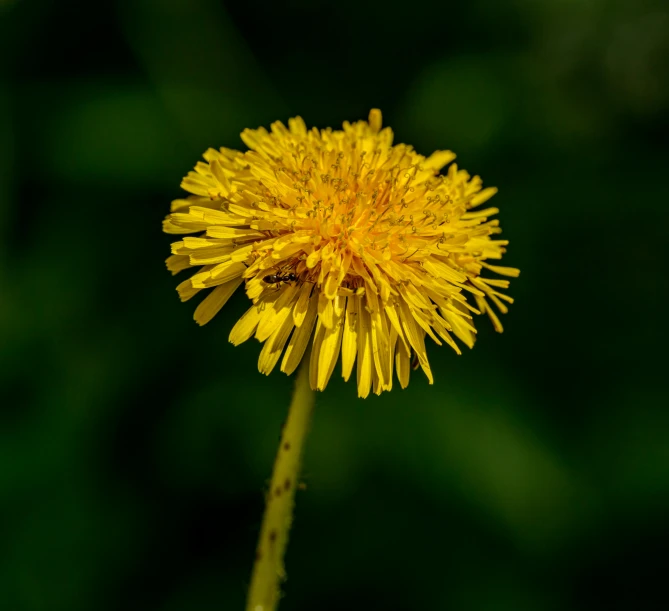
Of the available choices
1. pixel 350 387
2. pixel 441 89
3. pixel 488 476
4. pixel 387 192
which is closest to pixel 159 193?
pixel 350 387

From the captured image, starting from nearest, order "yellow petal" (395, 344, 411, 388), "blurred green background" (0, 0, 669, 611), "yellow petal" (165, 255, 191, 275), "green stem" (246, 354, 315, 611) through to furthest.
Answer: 1. "green stem" (246, 354, 315, 611)
2. "yellow petal" (395, 344, 411, 388)
3. "yellow petal" (165, 255, 191, 275)
4. "blurred green background" (0, 0, 669, 611)

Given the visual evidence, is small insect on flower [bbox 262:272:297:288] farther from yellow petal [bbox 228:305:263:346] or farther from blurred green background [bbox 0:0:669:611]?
blurred green background [bbox 0:0:669:611]

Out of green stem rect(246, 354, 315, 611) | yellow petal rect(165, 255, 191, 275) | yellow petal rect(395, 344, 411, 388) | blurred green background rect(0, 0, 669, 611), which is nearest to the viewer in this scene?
green stem rect(246, 354, 315, 611)

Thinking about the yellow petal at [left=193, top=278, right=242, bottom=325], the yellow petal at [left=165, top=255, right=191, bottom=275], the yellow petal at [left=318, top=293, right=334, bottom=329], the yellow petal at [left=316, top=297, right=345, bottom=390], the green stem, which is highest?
the yellow petal at [left=165, top=255, right=191, bottom=275]

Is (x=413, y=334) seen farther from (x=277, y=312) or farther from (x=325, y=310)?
(x=277, y=312)

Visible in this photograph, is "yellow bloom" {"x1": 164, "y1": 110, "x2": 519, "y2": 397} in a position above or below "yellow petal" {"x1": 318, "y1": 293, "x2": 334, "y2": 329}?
above

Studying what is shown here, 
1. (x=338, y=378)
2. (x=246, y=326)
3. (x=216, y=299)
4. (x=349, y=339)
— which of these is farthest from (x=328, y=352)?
(x=338, y=378)

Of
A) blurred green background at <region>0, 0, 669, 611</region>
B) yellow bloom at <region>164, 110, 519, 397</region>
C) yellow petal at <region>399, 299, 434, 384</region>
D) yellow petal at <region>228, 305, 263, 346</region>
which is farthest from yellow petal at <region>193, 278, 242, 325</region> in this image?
blurred green background at <region>0, 0, 669, 611</region>

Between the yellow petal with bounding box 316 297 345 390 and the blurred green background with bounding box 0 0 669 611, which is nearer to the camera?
the yellow petal with bounding box 316 297 345 390
